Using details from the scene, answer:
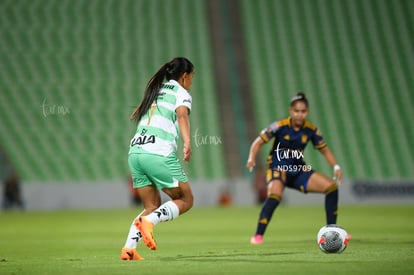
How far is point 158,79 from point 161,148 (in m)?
0.77

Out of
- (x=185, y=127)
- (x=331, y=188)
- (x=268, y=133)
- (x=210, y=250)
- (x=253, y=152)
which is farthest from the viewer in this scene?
(x=268, y=133)

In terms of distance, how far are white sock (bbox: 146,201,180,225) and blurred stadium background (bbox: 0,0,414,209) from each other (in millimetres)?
17302

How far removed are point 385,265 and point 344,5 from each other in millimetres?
28321

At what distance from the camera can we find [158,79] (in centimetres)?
832

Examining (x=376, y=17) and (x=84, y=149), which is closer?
(x=84, y=149)

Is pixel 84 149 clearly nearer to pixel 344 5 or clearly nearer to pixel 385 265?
pixel 344 5

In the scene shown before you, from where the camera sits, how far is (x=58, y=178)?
26.3 metres

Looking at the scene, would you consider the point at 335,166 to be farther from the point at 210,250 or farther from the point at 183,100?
the point at 183,100

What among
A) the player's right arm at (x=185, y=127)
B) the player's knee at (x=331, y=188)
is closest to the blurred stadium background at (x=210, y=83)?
the player's knee at (x=331, y=188)

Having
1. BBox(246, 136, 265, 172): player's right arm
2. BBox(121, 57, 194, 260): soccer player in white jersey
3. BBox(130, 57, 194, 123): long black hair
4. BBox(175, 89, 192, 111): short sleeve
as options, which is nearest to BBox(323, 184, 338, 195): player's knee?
BBox(246, 136, 265, 172): player's right arm

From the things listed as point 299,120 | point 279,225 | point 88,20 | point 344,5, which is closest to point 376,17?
point 344,5

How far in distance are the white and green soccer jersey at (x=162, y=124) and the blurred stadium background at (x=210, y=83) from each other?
56.4ft

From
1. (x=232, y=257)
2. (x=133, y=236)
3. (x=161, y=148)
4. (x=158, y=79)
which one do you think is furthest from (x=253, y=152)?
(x=133, y=236)

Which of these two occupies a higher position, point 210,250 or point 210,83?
point 210,83
